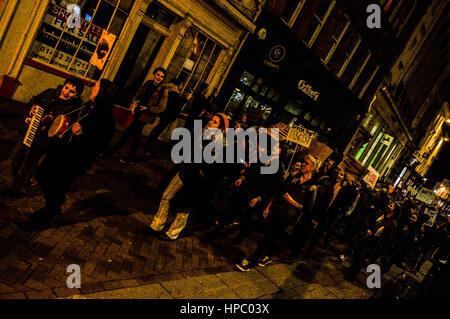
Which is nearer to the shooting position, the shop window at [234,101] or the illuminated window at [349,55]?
the shop window at [234,101]

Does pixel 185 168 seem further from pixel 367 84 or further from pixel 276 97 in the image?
pixel 367 84

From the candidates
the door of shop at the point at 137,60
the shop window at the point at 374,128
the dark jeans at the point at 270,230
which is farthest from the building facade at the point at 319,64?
the dark jeans at the point at 270,230

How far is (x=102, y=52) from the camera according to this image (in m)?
6.60

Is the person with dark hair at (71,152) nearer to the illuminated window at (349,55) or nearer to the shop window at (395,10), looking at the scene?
the illuminated window at (349,55)

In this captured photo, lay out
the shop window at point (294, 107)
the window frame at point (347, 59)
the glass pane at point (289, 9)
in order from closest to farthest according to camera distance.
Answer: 1. the glass pane at point (289, 9)
2. the shop window at point (294, 107)
3. the window frame at point (347, 59)

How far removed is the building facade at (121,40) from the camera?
269 inches

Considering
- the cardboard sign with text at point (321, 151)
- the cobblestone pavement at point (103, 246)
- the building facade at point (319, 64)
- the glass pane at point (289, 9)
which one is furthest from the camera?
the glass pane at point (289, 9)

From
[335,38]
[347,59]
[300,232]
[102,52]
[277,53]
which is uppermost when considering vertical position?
[335,38]

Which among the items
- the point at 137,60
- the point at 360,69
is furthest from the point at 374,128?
the point at 137,60

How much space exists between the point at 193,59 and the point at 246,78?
8.83ft

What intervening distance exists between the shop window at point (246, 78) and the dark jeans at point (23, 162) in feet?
30.9

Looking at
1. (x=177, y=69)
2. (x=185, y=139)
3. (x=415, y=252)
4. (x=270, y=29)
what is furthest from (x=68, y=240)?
(x=415, y=252)

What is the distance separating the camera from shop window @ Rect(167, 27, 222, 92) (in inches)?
A: 395

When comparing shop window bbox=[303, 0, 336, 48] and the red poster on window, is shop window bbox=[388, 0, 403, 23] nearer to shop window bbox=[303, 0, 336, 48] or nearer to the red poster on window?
shop window bbox=[303, 0, 336, 48]
